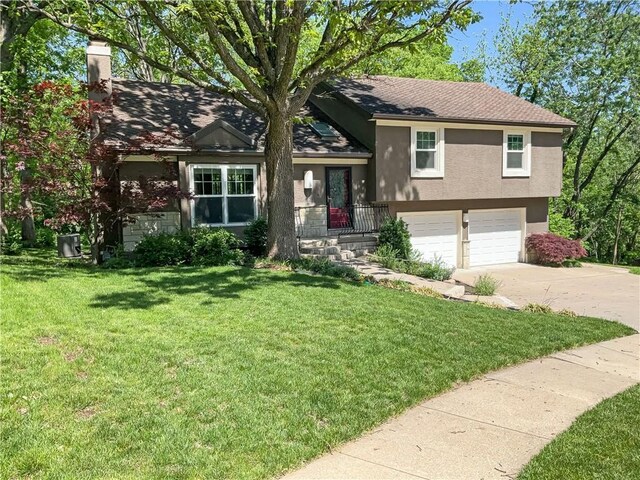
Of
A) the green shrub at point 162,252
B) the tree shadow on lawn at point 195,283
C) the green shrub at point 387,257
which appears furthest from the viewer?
the green shrub at point 387,257

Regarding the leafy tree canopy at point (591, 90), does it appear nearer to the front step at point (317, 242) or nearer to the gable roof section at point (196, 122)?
the gable roof section at point (196, 122)

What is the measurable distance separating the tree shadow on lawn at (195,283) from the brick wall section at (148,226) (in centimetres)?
306

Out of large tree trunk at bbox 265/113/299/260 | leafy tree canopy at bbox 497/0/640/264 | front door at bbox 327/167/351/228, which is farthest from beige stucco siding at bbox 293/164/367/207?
leafy tree canopy at bbox 497/0/640/264

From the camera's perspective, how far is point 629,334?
8.10 metres

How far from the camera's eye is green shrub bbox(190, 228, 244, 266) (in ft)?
38.4

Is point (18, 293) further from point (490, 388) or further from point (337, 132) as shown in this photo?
point (337, 132)

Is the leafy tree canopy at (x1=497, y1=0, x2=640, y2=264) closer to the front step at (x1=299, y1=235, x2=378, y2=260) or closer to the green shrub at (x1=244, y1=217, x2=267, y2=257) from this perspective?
the front step at (x1=299, y1=235, x2=378, y2=260)

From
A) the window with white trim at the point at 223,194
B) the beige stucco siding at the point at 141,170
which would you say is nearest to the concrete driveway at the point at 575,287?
the window with white trim at the point at 223,194

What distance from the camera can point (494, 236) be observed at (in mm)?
18812

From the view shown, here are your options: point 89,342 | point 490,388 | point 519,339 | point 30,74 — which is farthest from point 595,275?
point 30,74

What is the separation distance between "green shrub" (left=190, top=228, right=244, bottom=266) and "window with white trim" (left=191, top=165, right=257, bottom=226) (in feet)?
6.53

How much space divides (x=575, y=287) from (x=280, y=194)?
8.42 meters

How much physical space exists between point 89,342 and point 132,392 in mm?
1446

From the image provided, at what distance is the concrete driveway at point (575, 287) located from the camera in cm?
1048
